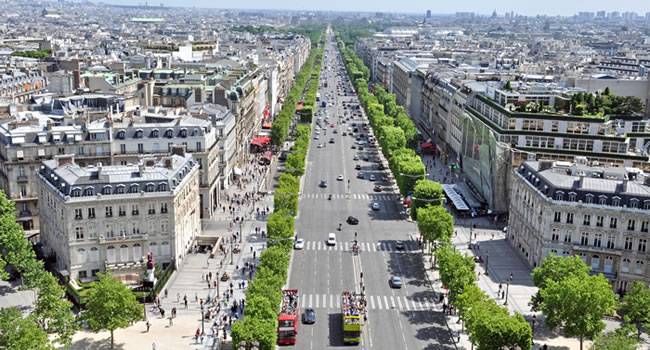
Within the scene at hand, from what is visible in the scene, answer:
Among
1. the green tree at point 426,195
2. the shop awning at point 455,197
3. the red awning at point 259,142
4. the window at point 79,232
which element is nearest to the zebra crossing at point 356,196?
the shop awning at point 455,197

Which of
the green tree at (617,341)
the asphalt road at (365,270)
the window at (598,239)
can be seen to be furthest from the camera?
the window at (598,239)

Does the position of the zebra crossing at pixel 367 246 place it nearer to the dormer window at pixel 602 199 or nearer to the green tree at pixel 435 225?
the green tree at pixel 435 225

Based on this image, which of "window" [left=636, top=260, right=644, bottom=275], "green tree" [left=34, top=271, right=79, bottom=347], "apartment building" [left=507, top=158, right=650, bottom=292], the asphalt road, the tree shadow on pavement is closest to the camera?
"green tree" [left=34, top=271, right=79, bottom=347]

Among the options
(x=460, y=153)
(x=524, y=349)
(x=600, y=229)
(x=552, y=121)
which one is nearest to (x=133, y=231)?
(x=524, y=349)

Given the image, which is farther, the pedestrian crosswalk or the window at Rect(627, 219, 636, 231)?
the pedestrian crosswalk

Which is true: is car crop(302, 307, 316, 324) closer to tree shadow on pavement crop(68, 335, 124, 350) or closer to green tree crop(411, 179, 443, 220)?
tree shadow on pavement crop(68, 335, 124, 350)

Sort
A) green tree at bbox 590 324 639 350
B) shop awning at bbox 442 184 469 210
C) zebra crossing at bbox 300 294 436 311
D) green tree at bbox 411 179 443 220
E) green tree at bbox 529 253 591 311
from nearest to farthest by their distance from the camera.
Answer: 1. green tree at bbox 590 324 639 350
2. green tree at bbox 529 253 591 311
3. zebra crossing at bbox 300 294 436 311
4. green tree at bbox 411 179 443 220
5. shop awning at bbox 442 184 469 210

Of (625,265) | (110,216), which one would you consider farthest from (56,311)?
(625,265)

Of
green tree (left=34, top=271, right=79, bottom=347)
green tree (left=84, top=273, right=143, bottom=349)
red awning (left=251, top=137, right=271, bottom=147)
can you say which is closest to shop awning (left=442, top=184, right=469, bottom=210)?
red awning (left=251, top=137, right=271, bottom=147)
